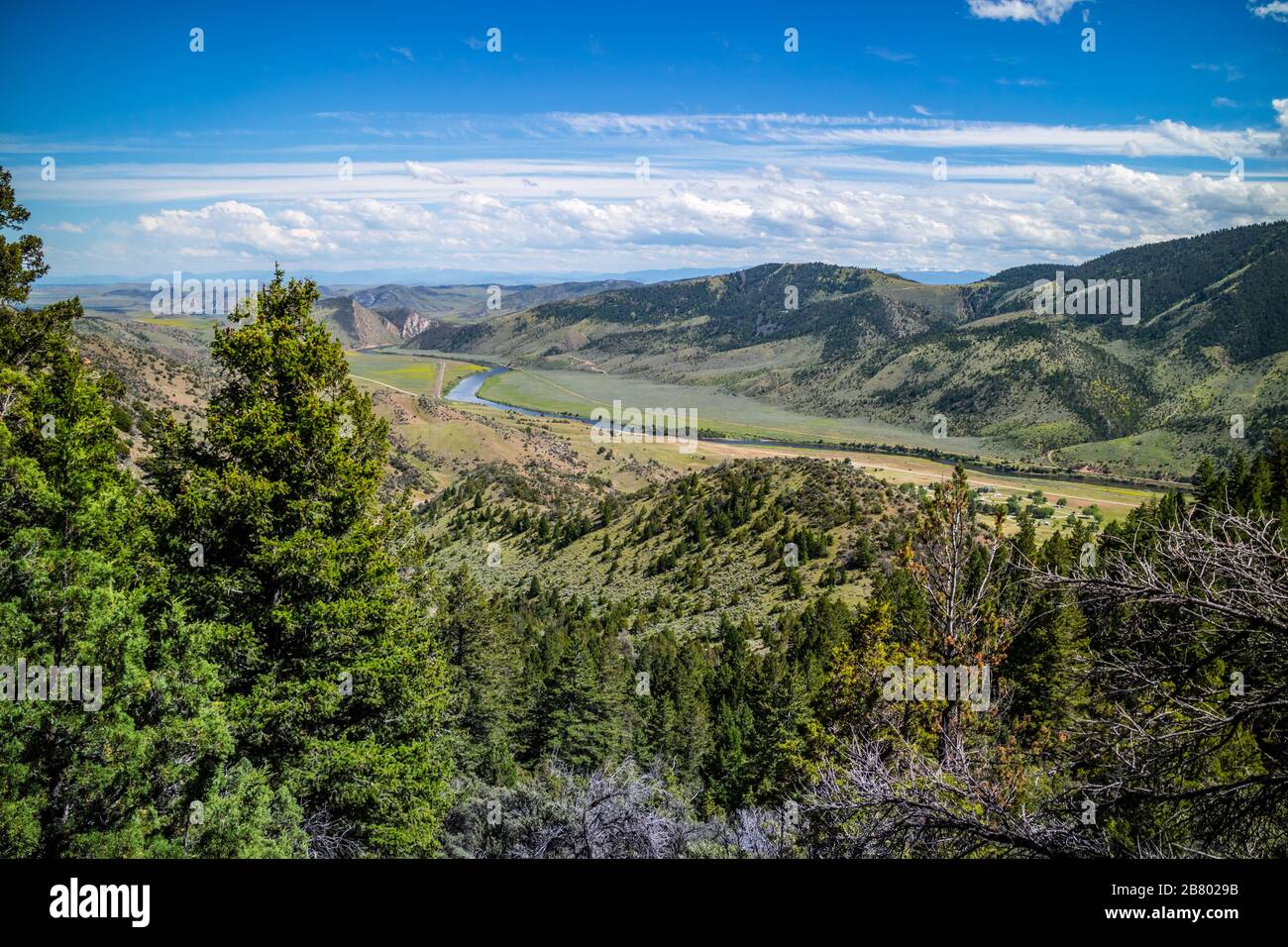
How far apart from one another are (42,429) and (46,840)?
10124 mm

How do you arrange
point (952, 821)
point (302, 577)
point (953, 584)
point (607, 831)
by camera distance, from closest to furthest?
point (952, 821), point (302, 577), point (607, 831), point (953, 584)

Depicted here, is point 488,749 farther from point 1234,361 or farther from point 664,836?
point 1234,361

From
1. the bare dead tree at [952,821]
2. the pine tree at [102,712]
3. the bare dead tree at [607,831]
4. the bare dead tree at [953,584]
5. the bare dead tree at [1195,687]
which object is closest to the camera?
the bare dead tree at [1195,687]

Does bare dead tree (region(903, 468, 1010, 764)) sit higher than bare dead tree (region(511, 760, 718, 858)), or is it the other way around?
bare dead tree (region(903, 468, 1010, 764))

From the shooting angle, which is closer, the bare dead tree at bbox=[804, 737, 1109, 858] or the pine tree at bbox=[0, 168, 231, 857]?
the bare dead tree at bbox=[804, 737, 1109, 858]

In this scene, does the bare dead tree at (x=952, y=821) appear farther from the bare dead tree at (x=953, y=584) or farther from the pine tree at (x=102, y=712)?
the pine tree at (x=102, y=712)

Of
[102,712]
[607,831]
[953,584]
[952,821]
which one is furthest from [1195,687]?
[102,712]

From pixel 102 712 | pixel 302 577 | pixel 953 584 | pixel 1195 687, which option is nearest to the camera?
pixel 1195 687

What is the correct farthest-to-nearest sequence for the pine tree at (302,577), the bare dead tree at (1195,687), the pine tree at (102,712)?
the pine tree at (302,577), the pine tree at (102,712), the bare dead tree at (1195,687)

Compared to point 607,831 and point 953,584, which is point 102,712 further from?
point 953,584

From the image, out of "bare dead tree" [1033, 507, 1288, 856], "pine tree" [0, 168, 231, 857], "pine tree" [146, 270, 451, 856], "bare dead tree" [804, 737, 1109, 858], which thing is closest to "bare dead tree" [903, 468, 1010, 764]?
"bare dead tree" [804, 737, 1109, 858]

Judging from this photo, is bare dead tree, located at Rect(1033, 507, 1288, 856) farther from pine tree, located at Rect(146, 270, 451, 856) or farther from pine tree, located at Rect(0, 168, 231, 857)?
pine tree, located at Rect(146, 270, 451, 856)

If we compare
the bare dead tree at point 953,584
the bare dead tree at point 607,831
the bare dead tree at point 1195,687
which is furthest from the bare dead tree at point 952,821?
the bare dead tree at point 953,584

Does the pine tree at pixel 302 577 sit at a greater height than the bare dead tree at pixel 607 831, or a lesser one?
greater
